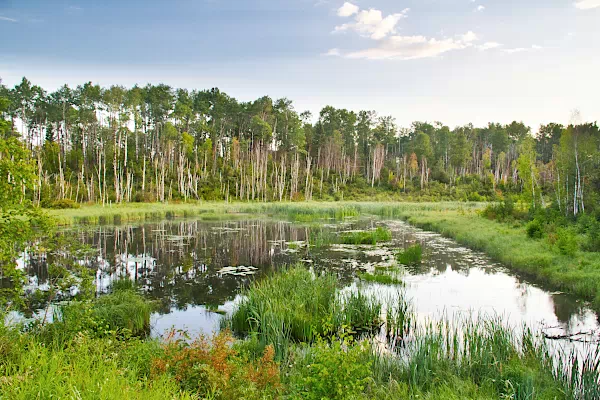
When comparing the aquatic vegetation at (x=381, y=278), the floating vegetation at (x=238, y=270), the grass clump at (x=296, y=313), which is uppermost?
the grass clump at (x=296, y=313)

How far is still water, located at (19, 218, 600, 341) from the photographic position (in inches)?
416

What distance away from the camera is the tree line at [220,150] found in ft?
177

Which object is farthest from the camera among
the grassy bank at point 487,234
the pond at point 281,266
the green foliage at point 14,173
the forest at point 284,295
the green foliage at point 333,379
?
the grassy bank at point 487,234

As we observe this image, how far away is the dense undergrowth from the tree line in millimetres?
38214

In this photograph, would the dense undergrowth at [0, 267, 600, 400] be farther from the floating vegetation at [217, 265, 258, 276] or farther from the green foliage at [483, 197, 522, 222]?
the green foliage at [483, 197, 522, 222]

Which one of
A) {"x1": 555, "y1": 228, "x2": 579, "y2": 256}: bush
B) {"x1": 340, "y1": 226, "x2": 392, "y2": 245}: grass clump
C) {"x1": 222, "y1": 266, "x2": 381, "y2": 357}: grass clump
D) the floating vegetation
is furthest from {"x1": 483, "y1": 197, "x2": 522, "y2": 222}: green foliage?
{"x1": 222, "y1": 266, "x2": 381, "y2": 357}: grass clump

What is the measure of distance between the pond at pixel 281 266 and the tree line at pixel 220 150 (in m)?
22.8

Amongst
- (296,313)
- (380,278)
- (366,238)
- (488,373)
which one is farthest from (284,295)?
(366,238)

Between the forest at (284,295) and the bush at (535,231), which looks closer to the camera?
the forest at (284,295)

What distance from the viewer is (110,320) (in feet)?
29.5

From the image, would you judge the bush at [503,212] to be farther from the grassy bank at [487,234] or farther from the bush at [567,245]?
the bush at [567,245]

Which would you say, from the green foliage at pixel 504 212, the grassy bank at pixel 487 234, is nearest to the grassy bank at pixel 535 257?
the grassy bank at pixel 487 234

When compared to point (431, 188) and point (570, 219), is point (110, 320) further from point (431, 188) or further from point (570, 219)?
point (431, 188)

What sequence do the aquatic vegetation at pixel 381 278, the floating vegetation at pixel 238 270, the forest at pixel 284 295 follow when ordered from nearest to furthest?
the forest at pixel 284 295 → the aquatic vegetation at pixel 381 278 → the floating vegetation at pixel 238 270
